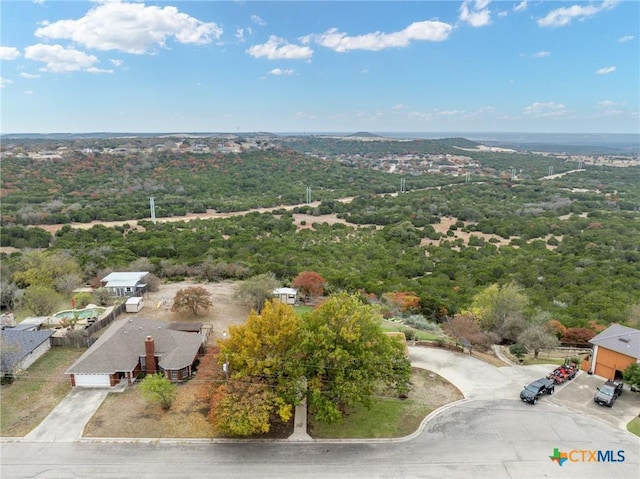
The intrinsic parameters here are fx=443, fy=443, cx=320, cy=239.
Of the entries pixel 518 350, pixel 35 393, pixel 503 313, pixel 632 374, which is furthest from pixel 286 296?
pixel 632 374

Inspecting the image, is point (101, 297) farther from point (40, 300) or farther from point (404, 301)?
point (404, 301)

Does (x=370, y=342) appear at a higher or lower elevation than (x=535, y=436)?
higher

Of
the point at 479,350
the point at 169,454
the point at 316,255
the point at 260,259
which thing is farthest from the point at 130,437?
the point at 316,255

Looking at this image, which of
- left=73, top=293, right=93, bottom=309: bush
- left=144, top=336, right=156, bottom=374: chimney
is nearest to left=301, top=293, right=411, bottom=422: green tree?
left=144, top=336, right=156, bottom=374: chimney

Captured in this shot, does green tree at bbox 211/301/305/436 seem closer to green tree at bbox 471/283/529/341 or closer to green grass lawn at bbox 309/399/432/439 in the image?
green grass lawn at bbox 309/399/432/439

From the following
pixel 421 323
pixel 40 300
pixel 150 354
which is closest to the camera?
pixel 150 354

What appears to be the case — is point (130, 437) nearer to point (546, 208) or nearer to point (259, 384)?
point (259, 384)

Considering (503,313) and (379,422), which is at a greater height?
(503,313)

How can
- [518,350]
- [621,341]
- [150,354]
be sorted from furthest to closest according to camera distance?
[518,350], [150,354], [621,341]
